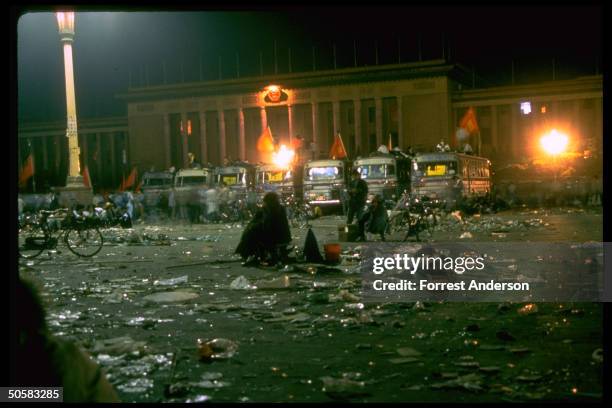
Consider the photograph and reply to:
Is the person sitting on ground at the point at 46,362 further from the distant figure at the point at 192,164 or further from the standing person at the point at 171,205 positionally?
the distant figure at the point at 192,164

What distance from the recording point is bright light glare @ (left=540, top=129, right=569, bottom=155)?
1730 inches

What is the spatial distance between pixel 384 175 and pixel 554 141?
20.7 metres

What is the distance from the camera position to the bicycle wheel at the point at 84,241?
50.9ft

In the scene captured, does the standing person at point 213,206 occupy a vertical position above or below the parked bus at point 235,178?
below

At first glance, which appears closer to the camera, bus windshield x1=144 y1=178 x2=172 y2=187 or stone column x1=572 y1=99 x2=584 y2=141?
bus windshield x1=144 y1=178 x2=172 y2=187

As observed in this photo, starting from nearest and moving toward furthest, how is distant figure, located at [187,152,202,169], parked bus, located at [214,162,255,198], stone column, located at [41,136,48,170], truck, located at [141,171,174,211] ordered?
truck, located at [141,171,174,211] < parked bus, located at [214,162,255,198] < distant figure, located at [187,152,202,169] < stone column, located at [41,136,48,170]

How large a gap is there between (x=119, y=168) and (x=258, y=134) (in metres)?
14.1

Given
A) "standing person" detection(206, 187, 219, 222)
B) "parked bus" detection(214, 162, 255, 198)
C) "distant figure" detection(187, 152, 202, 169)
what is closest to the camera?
"standing person" detection(206, 187, 219, 222)

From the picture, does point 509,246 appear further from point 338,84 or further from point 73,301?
point 338,84

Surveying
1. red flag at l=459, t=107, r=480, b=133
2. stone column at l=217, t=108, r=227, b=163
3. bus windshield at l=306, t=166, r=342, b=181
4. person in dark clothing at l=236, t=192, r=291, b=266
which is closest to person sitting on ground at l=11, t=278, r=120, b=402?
person in dark clothing at l=236, t=192, r=291, b=266

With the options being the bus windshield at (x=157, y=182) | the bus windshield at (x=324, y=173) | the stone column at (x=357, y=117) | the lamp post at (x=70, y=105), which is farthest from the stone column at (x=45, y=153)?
the lamp post at (x=70, y=105)

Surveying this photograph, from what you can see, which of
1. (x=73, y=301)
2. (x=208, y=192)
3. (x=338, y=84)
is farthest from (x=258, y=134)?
(x=73, y=301)

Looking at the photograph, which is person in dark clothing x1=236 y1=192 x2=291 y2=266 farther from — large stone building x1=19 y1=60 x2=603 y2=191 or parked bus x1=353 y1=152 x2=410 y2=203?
large stone building x1=19 y1=60 x2=603 y2=191

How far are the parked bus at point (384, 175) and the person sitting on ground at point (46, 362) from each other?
2780 cm
